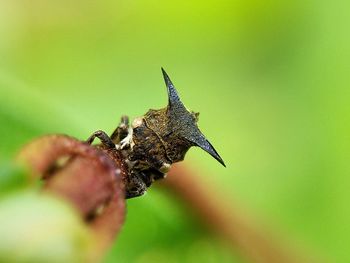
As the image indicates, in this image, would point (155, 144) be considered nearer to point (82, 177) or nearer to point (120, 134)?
point (120, 134)

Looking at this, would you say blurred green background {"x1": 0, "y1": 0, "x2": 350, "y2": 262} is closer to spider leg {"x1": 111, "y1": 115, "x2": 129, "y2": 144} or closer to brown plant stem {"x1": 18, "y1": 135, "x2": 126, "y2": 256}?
spider leg {"x1": 111, "y1": 115, "x2": 129, "y2": 144}

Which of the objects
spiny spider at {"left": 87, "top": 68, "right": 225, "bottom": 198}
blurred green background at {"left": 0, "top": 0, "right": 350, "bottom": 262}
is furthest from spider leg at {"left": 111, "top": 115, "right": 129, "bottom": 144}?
blurred green background at {"left": 0, "top": 0, "right": 350, "bottom": 262}

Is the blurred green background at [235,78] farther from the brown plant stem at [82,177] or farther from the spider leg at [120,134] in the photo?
the brown plant stem at [82,177]

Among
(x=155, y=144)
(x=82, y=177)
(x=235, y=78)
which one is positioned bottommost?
(x=82, y=177)

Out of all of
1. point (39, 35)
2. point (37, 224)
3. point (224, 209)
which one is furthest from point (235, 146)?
point (37, 224)

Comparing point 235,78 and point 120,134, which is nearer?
point 120,134

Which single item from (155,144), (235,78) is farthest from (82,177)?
(235,78)

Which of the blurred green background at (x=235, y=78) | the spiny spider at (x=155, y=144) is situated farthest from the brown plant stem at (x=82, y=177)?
the blurred green background at (x=235, y=78)

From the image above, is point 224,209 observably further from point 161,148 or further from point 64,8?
point 64,8
